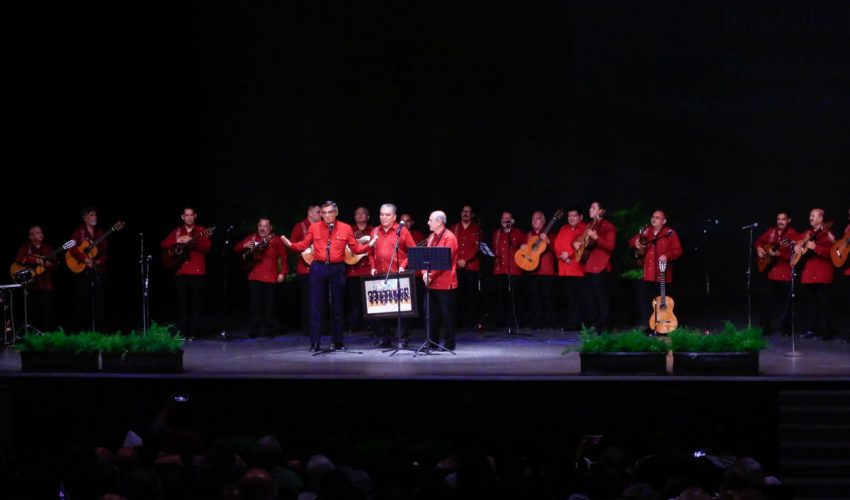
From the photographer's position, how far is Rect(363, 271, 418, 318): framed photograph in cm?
1223

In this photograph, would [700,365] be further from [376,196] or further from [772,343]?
[376,196]

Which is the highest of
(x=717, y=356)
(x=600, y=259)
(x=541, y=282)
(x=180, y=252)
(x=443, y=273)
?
(x=180, y=252)

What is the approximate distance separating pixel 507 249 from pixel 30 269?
652 cm

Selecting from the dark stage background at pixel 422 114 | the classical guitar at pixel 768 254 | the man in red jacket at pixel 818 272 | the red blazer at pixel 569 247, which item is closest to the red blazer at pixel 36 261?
the dark stage background at pixel 422 114

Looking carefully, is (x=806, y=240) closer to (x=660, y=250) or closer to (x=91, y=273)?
(x=660, y=250)

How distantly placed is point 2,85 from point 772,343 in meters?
11.0

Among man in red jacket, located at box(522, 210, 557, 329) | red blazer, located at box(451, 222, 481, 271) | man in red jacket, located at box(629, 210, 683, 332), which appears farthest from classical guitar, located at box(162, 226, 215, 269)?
man in red jacket, located at box(629, 210, 683, 332)

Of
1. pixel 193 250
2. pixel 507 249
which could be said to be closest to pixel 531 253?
pixel 507 249

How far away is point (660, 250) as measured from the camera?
13852 mm

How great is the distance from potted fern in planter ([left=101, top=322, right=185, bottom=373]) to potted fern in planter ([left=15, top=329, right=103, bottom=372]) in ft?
0.44

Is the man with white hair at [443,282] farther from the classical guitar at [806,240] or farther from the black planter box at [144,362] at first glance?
the classical guitar at [806,240]

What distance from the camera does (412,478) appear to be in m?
6.21

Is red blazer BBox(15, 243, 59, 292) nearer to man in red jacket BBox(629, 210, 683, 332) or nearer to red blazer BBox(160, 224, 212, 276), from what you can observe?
red blazer BBox(160, 224, 212, 276)

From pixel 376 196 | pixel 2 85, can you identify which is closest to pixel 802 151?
pixel 376 196
